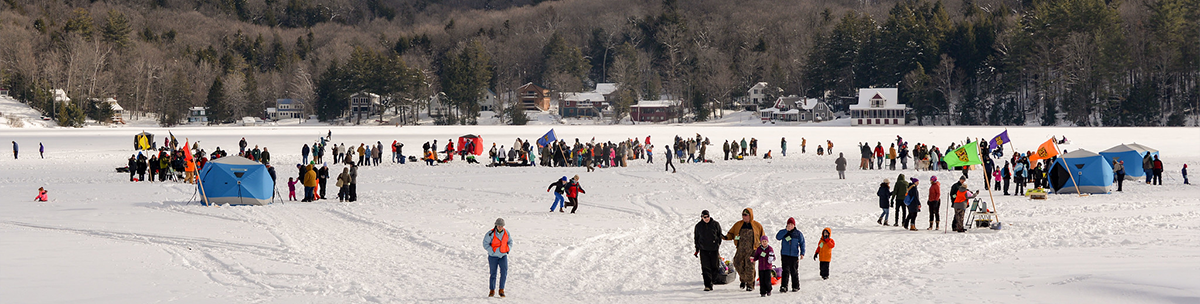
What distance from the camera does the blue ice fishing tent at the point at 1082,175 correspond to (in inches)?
796

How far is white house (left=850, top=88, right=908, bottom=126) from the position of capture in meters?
80.5

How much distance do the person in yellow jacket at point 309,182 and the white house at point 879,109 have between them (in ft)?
222

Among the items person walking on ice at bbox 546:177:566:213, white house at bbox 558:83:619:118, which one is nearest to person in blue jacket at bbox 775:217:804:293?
person walking on ice at bbox 546:177:566:213

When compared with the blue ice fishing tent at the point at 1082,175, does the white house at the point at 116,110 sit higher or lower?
higher

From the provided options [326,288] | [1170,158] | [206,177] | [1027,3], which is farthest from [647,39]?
[326,288]

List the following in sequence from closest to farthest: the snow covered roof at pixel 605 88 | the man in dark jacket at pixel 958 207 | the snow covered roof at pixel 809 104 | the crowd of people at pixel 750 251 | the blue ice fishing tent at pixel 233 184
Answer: the crowd of people at pixel 750 251
the man in dark jacket at pixel 958 207
the blue ice fishing tent at pixel 233 184
the snow covered roof at pixel 809 104
the snow covered roof at pixel 605 88

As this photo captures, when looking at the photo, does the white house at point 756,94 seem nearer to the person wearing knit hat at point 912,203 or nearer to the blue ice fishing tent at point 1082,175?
the blue ice fishing tent at point 1082,175

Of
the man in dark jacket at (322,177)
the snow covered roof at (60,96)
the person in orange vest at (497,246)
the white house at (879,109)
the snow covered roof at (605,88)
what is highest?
the snow covered roof at (605,88)

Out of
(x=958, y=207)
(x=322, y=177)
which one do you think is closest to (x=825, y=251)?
(x=958, y=207)

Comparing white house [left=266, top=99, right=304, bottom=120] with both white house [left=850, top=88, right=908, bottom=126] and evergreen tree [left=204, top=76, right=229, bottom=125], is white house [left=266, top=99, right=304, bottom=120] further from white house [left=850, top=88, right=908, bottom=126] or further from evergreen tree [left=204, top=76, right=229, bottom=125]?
white house [left=850, top=88, right=908, bottom=126]

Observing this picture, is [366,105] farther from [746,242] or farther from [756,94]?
[746,242]

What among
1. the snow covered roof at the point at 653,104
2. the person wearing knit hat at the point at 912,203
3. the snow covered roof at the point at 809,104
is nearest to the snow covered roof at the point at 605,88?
the snow covered roof at the point at 653,104

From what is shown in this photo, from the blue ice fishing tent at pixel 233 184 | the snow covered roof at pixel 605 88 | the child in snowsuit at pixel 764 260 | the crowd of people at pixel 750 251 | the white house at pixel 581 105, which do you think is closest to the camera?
the child in snowsuit at pixel 764 260

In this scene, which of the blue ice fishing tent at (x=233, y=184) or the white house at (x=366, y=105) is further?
the white house at (x=366, y=105)
